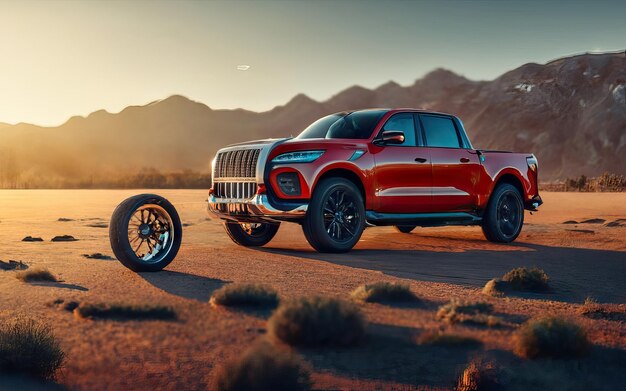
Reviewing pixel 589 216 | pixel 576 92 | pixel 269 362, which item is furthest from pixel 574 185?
pixel 576 92

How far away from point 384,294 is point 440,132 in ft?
24.0

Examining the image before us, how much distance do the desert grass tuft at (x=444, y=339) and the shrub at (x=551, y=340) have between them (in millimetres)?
412

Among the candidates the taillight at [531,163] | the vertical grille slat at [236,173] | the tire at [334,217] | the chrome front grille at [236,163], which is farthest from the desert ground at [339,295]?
the taillight at [531,163]

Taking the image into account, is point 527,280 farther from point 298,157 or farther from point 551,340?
point 298,157

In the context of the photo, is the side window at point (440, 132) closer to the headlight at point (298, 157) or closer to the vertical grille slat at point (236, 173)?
the headlight at point (298, 157)

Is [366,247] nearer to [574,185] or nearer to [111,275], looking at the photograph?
[111,275]

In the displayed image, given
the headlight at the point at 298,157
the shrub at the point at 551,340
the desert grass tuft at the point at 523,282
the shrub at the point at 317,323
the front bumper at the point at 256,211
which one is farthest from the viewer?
the headlight at the point at 298,157

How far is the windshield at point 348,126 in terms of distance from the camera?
12.0 m

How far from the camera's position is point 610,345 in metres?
5.76

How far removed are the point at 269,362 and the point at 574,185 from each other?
51.3 m

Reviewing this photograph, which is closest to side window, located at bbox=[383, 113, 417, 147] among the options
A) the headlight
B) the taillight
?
the headlight

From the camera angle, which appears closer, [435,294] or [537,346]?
[537,346]

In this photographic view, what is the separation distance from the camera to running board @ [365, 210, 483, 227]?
38.6 ft

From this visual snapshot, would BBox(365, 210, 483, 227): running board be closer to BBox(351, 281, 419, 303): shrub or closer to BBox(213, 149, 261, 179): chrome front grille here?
BBox(213, 149, 261, 179): chrome front grille
